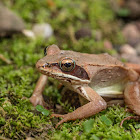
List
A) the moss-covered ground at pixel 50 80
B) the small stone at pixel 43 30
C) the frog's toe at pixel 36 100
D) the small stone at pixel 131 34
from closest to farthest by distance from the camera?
the moss-covered ground at pixel 50 80, the frog's toe at pixel 36 100, the small stone at pixel 43 30, the small stone at pixel 131 34

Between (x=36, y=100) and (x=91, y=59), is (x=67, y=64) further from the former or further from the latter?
(x=36, y=100)

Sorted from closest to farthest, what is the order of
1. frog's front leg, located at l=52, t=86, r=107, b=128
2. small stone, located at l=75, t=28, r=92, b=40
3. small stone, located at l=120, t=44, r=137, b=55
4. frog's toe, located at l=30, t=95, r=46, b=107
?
frog's front leg, located at l=52, t=86, r=107, b=128 → frog's toe, located at l=30, t=95, r=46, b=107 → small stone, located at l=75, t=28, r=92, b=40 → small stone, located at l=120, t=44, r=137, b=55

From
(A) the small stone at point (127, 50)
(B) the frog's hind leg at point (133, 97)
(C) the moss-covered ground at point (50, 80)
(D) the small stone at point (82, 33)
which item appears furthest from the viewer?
(A) the small stone at point (127, 50)

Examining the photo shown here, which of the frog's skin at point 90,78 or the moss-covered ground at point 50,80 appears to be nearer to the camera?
the moss-covered ground at point 50,80

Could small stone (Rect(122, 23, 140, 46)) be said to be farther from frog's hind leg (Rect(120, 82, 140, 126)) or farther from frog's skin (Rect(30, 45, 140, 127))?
frog's hind leg (Rect(120, 82, 140, 126))

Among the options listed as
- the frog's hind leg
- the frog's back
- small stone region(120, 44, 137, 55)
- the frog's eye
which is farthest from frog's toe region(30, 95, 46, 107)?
small stone region(120, 44, 137, 55)

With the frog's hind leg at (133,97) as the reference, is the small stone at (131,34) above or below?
above

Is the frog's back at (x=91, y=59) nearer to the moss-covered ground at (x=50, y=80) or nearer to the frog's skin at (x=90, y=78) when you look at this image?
the frog's skin at (x=90, y=78)

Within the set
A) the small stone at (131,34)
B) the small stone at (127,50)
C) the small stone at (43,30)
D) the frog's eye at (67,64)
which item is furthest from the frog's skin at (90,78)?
the small stone at (131,34)
